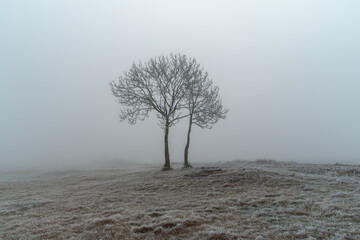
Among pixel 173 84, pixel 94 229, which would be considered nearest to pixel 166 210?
pixel 94 229

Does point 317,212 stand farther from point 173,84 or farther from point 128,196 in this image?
point 173,84

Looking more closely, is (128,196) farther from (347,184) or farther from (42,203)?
(347,184)

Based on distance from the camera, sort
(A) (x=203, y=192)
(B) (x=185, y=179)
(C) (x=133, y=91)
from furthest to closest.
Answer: (C) (x=133, y=91), (B) (x=185, y=179), (A) (x=203, y=192)

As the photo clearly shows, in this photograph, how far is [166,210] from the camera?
9.27 meters

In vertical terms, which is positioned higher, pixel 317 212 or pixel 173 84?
pixel 173 84

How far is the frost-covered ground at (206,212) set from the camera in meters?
6.66

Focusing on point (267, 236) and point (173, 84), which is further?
point (173, 84)

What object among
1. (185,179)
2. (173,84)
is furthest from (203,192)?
(173,84)

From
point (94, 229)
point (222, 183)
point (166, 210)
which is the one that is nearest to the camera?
point (94, 229)

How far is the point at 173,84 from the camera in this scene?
2434 centimetres

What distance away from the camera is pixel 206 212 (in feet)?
27.9

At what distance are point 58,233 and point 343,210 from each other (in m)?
9.34

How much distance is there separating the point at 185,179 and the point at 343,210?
949cm

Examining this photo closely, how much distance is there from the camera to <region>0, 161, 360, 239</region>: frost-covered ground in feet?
21.8
